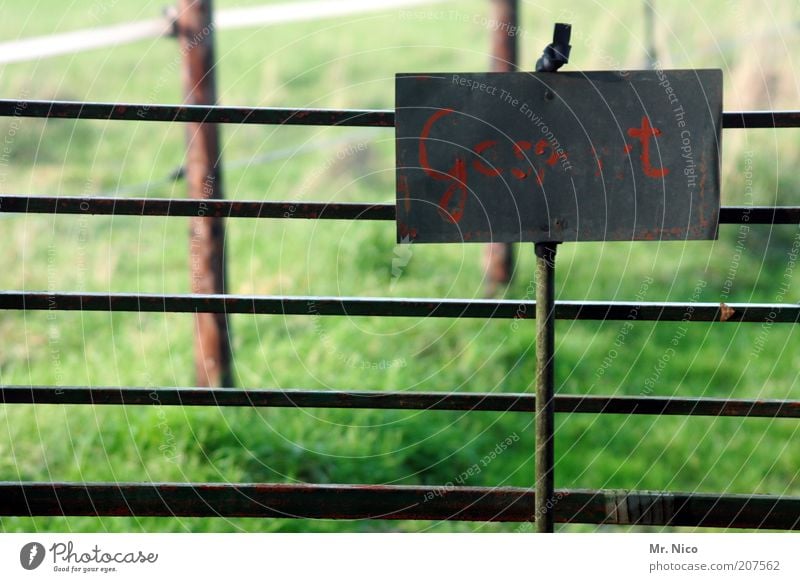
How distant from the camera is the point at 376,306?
238cm

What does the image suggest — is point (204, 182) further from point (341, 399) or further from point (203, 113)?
point (341, 399)

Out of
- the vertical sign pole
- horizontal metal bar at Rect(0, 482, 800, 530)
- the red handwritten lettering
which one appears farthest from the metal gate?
the red handwritten lettering

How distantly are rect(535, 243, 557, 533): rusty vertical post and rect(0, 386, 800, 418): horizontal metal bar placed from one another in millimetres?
212

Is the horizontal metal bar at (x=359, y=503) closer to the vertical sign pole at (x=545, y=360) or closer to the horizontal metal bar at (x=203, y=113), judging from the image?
the vertical sign pole at (x=545, y=360)

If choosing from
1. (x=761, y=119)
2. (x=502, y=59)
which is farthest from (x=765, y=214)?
(x=502, y=59)

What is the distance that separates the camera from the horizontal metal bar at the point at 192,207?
2316 millimetres

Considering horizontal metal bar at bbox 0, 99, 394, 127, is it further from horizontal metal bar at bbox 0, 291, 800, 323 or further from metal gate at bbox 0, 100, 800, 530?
horizontal metal bar at bbox 0, 291, 800, 323

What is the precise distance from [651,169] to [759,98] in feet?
16.0

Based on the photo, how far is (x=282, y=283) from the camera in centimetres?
503

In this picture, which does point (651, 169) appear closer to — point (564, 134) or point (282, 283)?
point (564, 134)

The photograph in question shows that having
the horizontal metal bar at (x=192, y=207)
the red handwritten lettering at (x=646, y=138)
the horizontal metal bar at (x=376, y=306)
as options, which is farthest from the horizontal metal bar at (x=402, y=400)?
the red handwritten lettering at (x=646, y=138)

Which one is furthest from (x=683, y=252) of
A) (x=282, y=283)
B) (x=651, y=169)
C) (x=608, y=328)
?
(x=651, y=169)

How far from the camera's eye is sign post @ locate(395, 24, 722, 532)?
2072 millimetres

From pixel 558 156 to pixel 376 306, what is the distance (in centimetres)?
60
